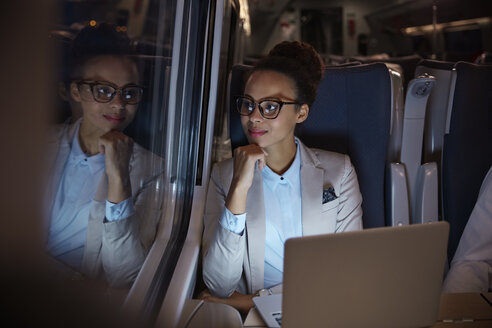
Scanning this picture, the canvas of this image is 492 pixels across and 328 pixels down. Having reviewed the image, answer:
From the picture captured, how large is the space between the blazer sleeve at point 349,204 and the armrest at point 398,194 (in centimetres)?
18

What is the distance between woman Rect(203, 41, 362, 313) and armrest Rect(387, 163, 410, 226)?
0.19 metres

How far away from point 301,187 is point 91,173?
3.24ft

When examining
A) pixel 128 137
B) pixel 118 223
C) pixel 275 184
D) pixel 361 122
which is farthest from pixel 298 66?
pixel 118 223

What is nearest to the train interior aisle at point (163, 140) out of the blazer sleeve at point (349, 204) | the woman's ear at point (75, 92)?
the woman's ear at point (75, 92)

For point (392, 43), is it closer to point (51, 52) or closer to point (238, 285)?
point (238, 285)

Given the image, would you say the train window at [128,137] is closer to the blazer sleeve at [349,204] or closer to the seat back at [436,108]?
the blazer sleeve at [349,204]

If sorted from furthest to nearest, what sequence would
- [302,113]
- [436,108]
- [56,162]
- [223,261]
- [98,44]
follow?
[436,108], [302,113], [223,261], [98,44], [56,162]

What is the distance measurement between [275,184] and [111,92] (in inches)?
37.1

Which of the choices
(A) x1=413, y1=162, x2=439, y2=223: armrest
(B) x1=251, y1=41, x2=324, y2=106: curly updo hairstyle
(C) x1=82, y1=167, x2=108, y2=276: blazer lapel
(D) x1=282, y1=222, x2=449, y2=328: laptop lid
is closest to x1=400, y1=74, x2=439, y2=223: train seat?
(A) x1=413, y1=162, x2=439, y2=223: armrest

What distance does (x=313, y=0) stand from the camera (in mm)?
8305

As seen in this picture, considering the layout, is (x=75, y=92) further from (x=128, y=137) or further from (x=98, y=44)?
(x=128, y=137)

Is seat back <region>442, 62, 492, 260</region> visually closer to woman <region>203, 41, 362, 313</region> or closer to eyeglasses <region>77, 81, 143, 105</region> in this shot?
woman <region>203, 41, 362, 313</region>

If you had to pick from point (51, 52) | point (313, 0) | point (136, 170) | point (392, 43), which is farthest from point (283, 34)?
point (51, 52)

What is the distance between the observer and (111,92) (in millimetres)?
813
